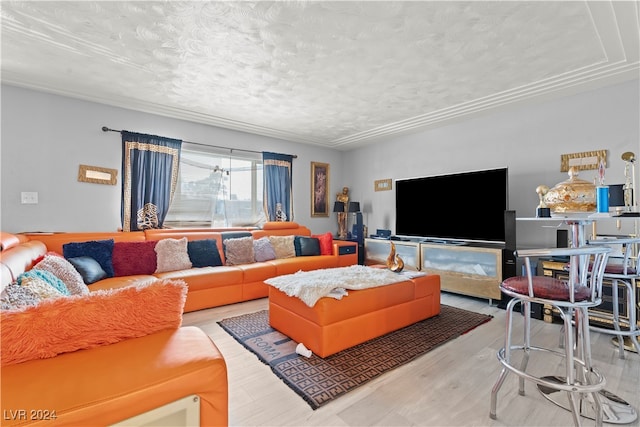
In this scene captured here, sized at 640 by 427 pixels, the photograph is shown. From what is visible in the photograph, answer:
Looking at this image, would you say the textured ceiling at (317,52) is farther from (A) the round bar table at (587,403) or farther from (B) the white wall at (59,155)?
(A) the round bar table at (587,403)

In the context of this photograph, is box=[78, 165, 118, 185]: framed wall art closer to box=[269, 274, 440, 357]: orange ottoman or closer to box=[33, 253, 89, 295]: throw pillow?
box=[33, 253, 89, 295]: throw pillow

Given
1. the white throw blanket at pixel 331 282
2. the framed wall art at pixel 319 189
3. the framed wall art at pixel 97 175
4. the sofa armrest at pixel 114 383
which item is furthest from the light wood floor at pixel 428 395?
the framed wall art at pixel 319 189

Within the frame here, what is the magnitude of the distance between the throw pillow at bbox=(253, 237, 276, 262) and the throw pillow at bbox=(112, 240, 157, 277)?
1.24 meters

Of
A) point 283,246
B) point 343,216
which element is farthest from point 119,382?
point 343,216

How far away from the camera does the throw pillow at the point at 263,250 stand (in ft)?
13.0

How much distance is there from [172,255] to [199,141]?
181 centimetres

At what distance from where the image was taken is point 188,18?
1.98 m

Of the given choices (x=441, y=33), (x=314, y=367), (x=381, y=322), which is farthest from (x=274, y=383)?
(x=441, y=33)

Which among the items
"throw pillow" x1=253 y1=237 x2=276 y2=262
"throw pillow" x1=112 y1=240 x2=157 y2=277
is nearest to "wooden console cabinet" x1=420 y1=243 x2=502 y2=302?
"throw pillow" x1=253 y1=237 x2=276 y2=262

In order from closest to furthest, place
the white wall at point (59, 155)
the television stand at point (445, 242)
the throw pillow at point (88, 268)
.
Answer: the throw pillow at point (88, 268)
the white wall at point (59, 155)
the television stand at point (445, 242)

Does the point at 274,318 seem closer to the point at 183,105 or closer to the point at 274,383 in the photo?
the point at 274,383

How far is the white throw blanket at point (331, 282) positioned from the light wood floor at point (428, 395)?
1.85 ft

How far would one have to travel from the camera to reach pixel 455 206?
3.92 meters

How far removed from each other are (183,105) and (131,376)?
11.5 feet
